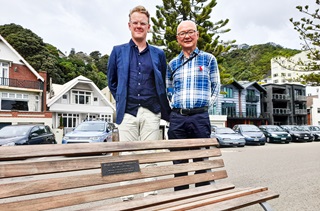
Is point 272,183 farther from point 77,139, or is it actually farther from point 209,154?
point 77,139

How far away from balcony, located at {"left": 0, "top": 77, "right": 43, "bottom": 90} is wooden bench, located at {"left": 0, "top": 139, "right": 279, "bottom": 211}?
29779 millimetres

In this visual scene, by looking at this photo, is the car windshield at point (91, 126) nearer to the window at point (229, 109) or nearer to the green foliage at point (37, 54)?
the window at point (229, 109)

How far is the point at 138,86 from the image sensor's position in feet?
10.5

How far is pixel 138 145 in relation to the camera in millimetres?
2430

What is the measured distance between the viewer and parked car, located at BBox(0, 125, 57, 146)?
11802mm

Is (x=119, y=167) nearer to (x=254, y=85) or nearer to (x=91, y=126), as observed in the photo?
(x=91, y=126)

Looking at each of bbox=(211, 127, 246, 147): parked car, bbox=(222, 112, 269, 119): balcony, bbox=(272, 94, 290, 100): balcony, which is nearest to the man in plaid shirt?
bbox=(211, 127, 246, 147): parked car

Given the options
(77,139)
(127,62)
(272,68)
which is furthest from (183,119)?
(272,68)

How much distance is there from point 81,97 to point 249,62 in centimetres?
5551

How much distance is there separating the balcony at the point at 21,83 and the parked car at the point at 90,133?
1844 cm

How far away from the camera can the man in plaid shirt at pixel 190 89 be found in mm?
3221

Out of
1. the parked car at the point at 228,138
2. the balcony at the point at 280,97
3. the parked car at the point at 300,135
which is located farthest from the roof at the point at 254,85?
the parked car at the point at 228,138

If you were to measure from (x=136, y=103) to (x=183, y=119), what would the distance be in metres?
0.56

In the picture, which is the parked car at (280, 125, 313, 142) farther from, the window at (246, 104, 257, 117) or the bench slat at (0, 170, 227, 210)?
the bench slat at (0, 170, 227, 210)
